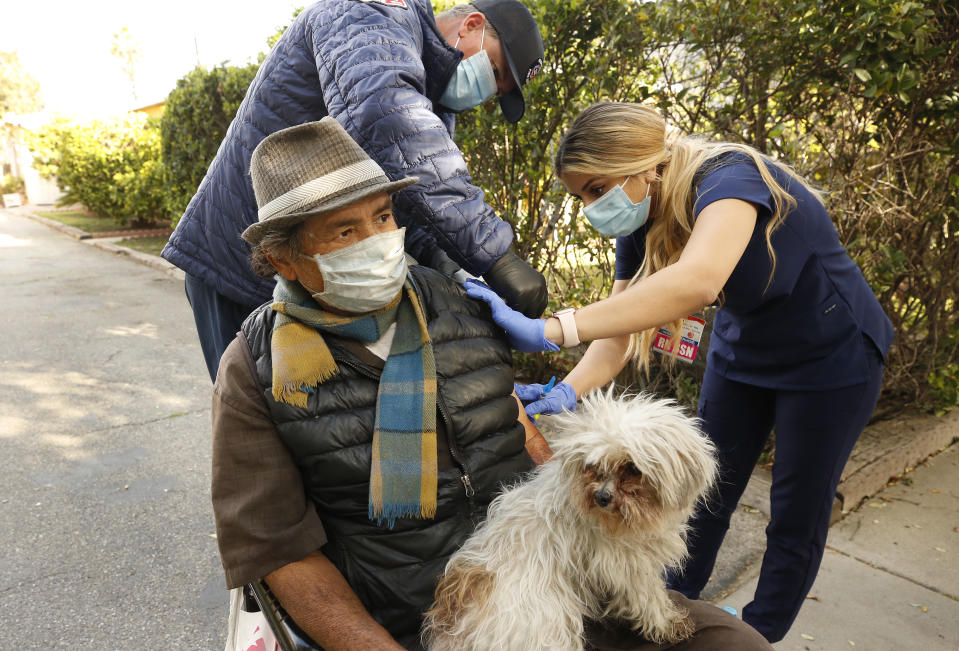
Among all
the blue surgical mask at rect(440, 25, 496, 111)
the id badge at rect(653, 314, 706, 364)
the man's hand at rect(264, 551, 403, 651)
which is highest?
the blue surgical mask at rect(440, 25, 496, 111)

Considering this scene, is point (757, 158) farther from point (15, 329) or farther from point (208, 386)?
point (15, 329)

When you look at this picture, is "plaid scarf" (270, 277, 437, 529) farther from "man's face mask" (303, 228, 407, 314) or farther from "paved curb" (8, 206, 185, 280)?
"paved curb" (8, 206, 185, 280)

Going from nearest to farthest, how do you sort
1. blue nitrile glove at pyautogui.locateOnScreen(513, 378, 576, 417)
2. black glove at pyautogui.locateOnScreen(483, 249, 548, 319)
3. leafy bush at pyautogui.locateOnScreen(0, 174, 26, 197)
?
black glove at pyautogui.locateOnScreen(483, 249, 548, 319) < blue nitrile glove at pyautogui.locateOnScreen(513, 378, 576, 417) < leafy bush at pyautogui.locateOnScreen(0, 174, 26, 197)

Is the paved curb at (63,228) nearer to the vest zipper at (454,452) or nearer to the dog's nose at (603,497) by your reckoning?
the vest zipper at (454,452)

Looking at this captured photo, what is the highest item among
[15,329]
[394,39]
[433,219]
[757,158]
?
[394,39]

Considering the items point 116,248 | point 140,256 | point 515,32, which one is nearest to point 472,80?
point 515,32

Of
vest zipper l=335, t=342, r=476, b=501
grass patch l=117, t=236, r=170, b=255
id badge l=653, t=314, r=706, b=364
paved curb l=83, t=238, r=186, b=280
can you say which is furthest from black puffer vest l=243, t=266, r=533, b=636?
grass patch l=117, t=236, r=170, b=255

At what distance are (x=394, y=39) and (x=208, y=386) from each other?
4.73 meters

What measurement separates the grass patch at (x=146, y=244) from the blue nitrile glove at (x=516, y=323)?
12798mm

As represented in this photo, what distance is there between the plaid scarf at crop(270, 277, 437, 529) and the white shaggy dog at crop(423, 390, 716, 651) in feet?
0.73

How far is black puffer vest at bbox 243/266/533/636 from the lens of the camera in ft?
5.43

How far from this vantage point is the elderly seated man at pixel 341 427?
1590 mm

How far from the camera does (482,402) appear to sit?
74.0 inches

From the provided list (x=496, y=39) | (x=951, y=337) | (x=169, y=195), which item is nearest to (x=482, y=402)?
(x=496, y=39)
